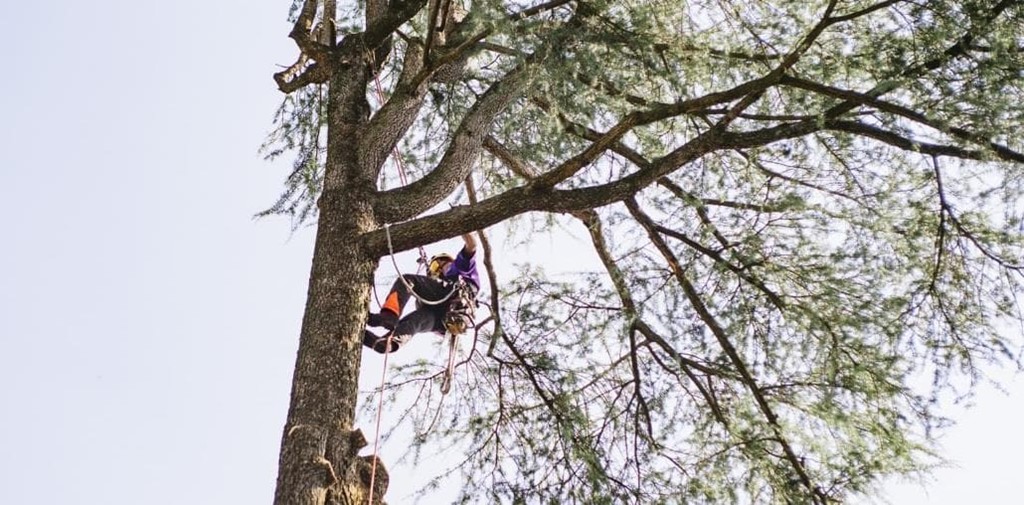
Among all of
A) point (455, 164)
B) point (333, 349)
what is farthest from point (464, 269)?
point (333, 349)

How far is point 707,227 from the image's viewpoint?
5.12m

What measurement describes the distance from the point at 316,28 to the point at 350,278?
96.7 inches

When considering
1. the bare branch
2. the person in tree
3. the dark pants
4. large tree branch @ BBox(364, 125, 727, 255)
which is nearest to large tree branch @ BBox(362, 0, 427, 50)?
the bare branch

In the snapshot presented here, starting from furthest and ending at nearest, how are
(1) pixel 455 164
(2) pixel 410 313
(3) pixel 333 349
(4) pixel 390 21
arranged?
(4) pixel 390 21
(2) pixel 410 313
(1) pixel 455 164
(3) pixel 333 349

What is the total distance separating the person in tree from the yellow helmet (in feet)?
0.31

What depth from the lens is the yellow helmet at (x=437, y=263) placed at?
17.7 feet

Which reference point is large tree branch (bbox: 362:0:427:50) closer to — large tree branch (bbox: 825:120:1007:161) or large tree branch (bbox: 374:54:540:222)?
large tree branch (bbox: 374:54:540:222)

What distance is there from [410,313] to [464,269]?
1.30 feet

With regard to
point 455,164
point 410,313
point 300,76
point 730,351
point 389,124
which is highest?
point 300,76

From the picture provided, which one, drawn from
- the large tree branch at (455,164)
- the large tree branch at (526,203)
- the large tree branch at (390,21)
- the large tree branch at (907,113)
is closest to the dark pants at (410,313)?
the large tree branch at (455,164)

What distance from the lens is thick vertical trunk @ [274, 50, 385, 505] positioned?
138 inches

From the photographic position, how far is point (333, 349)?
3.88 metres

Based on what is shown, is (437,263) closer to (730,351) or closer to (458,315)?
(458,315)

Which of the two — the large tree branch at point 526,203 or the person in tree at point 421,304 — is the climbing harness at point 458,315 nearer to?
the person in tree at point 421,304
